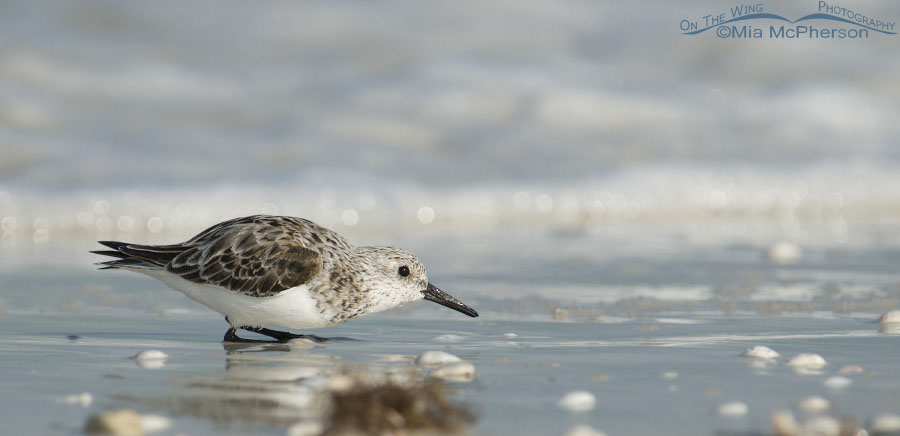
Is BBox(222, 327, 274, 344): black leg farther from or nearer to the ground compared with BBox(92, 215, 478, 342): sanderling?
nearer to the ground

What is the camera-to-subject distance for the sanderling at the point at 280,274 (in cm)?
477

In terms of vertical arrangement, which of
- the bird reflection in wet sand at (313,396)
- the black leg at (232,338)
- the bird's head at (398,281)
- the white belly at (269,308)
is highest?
the bird's head at (398,281)

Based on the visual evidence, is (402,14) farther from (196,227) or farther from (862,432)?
(862,432)

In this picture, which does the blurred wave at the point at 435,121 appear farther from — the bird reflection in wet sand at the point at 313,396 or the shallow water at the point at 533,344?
the bird reflection in wet sand at the point at 313,396

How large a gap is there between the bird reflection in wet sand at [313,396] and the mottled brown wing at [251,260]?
0.30 m

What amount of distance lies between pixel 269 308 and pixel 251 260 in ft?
0.77

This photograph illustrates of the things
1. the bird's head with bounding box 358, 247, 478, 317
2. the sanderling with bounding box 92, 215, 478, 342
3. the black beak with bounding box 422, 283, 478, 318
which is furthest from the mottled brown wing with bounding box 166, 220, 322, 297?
the black beak with bounding box 422, 283, 478, 318

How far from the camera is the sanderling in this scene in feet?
15.7

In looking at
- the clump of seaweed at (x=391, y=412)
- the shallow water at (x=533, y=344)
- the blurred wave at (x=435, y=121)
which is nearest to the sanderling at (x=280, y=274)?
the shallow water at (x=533, y=344)

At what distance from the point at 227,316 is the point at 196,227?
456cm

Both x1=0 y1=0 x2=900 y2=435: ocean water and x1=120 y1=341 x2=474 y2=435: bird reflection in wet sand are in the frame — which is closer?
x1=120 y1=341 x2=474 y2=435: bird reflection in wet sand

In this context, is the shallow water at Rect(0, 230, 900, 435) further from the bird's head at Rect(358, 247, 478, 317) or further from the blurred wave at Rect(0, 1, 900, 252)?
the blurred wave at Rect(0, 1, 900, 252)

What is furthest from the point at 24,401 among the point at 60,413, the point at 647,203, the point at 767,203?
the point at 767,203

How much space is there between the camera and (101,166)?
9.96m
